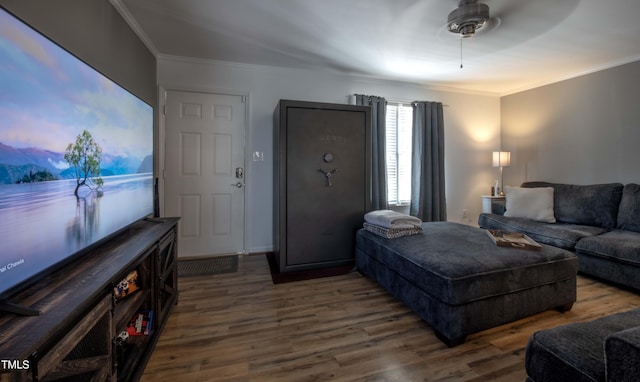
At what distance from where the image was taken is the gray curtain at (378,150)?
3611mm

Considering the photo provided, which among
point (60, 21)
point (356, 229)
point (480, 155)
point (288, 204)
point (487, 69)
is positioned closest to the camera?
point (60, 21)

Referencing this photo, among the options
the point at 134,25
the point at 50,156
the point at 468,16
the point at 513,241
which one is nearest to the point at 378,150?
the point at 468,16

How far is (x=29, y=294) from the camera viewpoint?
881 millimetres

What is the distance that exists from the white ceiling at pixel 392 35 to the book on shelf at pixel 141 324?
2285 mm

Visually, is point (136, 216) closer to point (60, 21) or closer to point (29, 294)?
point (29, 294)

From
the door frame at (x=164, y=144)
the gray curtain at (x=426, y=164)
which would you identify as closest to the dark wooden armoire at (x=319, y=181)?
the door frame at (x=164, y=144)

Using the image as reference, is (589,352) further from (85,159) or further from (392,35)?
(392,35)

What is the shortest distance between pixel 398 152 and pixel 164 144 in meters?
3.10

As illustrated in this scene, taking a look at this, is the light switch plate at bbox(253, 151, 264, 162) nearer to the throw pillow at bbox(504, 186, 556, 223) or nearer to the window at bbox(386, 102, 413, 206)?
the window at bbox(386, 102, 413, 206)

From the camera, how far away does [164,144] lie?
3.03 metres

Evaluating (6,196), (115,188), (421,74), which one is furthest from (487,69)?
(6,196)

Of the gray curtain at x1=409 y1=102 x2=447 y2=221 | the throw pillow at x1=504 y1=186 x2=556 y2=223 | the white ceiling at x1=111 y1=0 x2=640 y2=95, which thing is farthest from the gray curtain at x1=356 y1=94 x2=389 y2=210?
the throw pillow at x1=504 y1=186 x2=556 y2=223

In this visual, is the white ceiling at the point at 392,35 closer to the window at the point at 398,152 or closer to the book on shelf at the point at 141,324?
the window at the point at 398,152

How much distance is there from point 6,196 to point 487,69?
4.45 metres
